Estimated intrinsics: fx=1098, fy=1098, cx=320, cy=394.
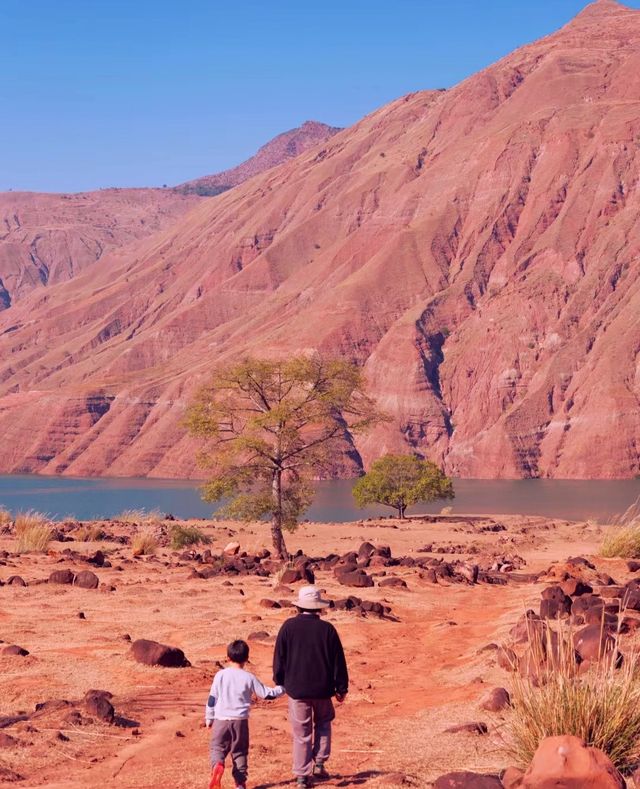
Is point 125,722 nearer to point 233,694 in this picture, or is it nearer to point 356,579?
point 233,694

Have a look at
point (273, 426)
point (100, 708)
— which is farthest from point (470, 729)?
point (273, 426)

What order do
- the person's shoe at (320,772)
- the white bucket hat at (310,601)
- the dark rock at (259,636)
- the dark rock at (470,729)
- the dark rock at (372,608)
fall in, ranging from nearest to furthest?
the person's shoe at (320,772), the white bucket hat at (310,601), the dark rock at (470,729), the dark rock at (259,636), the dark rock at (372,608)

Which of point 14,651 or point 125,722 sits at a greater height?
point 14,651

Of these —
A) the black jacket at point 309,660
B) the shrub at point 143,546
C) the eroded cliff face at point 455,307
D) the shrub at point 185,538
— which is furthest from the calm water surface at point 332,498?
the black jacket at point 309,660

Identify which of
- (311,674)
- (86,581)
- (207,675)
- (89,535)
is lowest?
(89,535)

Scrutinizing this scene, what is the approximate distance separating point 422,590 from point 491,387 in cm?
10346

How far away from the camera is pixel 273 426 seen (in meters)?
29.6

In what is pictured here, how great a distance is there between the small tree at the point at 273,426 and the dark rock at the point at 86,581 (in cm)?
901

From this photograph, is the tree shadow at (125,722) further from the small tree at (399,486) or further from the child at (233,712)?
the small tree at (399,486)

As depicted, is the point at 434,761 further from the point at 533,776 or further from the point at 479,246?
the point at 479,246

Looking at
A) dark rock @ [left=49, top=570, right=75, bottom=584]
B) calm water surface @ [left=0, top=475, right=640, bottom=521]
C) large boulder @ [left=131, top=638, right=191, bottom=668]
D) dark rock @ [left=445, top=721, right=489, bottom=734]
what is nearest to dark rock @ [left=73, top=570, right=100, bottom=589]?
dark rock @ [left=49, top=570, right=75, bottom=584]

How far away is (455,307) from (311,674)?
128 meters

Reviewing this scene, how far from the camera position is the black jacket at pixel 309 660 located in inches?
344

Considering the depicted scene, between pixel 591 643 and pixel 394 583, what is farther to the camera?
pixel 394 583
